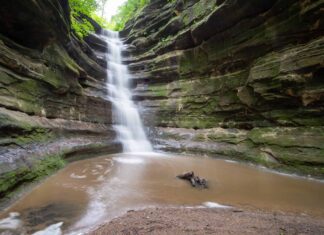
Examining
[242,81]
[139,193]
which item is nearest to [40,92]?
[139,193]

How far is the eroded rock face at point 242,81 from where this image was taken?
6539 mm

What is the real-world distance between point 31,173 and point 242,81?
26.6 feet

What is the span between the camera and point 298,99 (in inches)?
272

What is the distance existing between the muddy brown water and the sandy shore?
0.38 meters

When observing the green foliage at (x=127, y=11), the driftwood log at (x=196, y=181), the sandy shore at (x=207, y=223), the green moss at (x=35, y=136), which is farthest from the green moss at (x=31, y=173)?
the green foliage at (x=127, y=11)

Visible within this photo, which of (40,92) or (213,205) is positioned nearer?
(213,205)

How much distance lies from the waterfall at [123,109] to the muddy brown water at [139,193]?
3.91 m

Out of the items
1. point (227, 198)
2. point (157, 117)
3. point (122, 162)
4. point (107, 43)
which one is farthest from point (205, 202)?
point (107, 43)

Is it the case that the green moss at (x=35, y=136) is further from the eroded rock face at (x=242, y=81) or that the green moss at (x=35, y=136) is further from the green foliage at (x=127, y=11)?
the green foliage at (x=127, y=11)

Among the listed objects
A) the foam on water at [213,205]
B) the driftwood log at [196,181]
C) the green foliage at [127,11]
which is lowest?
the foam on water at [213,205]

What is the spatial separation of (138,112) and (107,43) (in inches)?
274

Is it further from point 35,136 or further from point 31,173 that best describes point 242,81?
point 31,173

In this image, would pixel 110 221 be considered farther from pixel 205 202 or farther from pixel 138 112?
pixel 138 112

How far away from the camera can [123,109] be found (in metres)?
11.8
